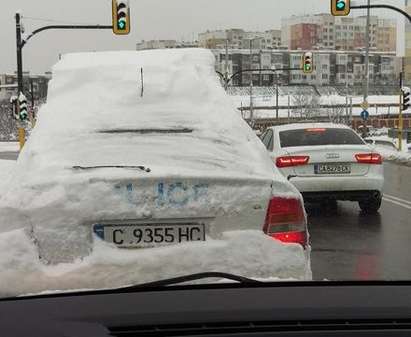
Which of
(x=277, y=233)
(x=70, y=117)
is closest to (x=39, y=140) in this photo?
(x=70, y=117)

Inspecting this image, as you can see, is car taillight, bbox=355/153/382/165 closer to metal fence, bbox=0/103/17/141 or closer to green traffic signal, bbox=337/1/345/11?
green traffic signal, bbox=337/1/345/11

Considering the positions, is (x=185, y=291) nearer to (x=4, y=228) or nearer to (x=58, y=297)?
(x=58, y=297)

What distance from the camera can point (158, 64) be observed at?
5395 millimetres

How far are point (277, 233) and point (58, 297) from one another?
170 centimetres

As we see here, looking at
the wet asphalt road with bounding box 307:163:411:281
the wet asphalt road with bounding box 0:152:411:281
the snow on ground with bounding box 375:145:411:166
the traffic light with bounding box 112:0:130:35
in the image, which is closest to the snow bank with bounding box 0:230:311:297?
the wet asphalt road with bounding box 0:152:411:281

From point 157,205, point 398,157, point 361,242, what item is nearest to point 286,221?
point 157,205

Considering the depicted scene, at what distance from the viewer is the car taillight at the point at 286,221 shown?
12.1 feet

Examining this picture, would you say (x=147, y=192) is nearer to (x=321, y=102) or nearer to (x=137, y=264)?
(x=137, y=264)

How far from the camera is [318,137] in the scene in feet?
36.6

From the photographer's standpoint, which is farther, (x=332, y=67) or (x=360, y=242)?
(x=332, y=67)

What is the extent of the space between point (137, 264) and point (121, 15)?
20.7 metres

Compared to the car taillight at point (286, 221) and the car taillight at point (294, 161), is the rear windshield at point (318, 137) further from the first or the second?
the car taillight at point (286, 221)

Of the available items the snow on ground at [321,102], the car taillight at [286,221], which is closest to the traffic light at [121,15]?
the car taillight at [286,221]

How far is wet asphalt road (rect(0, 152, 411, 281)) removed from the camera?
6.73 metres
